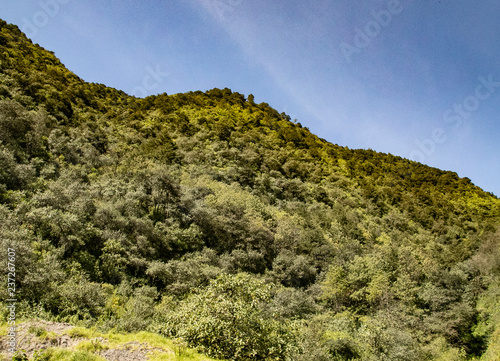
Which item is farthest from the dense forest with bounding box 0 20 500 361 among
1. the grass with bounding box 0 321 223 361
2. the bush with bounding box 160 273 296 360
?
the grass with bounding box 0 321 223 361

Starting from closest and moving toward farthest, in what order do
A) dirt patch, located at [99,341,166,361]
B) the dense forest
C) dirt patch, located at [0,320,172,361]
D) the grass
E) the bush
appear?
the grass < dirt patch, located at [0,320,172,361] < dirt patch, located at [99,341,166,361] < the bush < the dense forest

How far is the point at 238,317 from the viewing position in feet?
34.7

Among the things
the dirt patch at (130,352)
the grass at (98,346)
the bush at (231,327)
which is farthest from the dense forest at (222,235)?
the dirt patch at (130,352)

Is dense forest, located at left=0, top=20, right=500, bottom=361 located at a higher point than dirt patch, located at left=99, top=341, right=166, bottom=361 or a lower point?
higher

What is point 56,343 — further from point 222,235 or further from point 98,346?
point 222,235

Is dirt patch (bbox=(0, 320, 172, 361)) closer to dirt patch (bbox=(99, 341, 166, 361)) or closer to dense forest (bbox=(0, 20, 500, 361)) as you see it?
dirt patch (bbox=(99, 341, 166, 361))

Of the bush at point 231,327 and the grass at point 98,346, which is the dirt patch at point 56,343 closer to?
the grass at point 98,346

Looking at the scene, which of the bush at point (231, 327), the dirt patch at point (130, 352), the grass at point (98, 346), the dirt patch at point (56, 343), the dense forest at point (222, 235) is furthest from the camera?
the dense forest at point (222, 235)

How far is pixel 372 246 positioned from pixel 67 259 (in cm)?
3025

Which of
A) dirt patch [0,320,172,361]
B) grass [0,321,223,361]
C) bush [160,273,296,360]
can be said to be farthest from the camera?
bush [160,273,296,360]

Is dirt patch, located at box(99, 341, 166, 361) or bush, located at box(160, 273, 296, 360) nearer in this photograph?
dirt patch, located at box(99, 341, 166, 361)

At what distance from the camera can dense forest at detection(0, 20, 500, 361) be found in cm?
1267

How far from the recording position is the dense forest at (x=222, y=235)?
41.6ft

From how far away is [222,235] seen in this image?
26.2 metres
